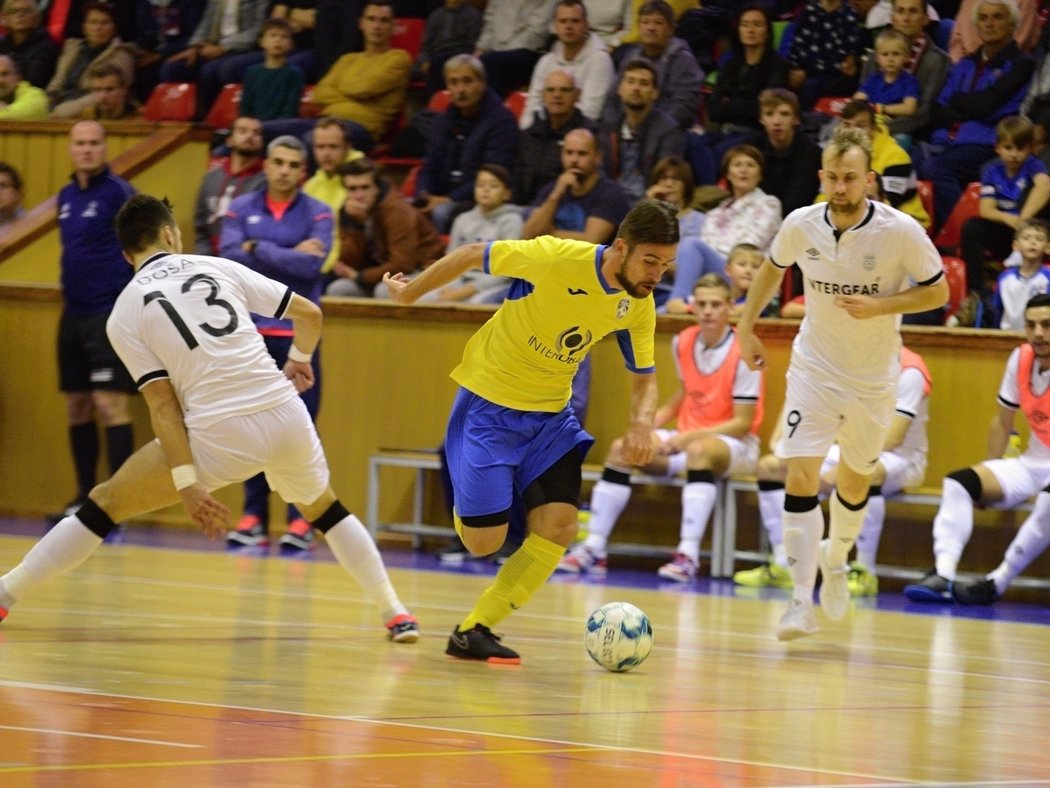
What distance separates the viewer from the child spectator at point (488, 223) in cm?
1170

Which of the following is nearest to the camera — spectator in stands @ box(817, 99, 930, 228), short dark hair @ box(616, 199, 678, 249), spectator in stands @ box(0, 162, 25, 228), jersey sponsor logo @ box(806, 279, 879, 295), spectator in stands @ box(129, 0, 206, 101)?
short dark hair @ box(616, 199, 678, 249)

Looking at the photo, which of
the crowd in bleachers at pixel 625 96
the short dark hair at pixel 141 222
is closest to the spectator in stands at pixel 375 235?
the crowd in bleachers at pixel 625 96

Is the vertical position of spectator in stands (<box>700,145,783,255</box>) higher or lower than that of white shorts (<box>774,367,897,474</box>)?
higher

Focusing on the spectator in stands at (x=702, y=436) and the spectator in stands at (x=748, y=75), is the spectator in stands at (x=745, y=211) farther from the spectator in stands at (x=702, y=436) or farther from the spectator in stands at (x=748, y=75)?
the spectator in stands at (x=748, y=75)

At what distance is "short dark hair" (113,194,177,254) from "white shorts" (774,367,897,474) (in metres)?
2.82

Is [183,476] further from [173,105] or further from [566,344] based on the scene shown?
[173,105]

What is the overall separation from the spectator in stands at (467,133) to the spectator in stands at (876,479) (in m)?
3.38

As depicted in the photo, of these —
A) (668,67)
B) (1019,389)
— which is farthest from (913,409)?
(668,67)

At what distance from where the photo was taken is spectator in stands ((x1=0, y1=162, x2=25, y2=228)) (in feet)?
43.4

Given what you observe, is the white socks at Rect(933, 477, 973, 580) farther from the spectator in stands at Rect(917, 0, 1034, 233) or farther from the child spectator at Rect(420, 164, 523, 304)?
the child spectator at Rect(420, 164, 523, 304)

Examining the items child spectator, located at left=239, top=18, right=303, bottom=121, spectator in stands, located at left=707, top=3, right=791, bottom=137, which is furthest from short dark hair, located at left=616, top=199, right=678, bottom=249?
child spectator, located at left=239, top=18, right=303, bottom=121

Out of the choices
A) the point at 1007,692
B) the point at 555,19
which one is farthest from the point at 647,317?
the point at 555,19

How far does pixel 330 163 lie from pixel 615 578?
3941mm

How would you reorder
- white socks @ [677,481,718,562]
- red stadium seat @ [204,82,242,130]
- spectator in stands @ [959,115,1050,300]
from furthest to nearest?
red stadium seat @ [204,82,242,130] < spectator in stands @ [959,115,1050,300] < white socks @ [677,481,718,562]
